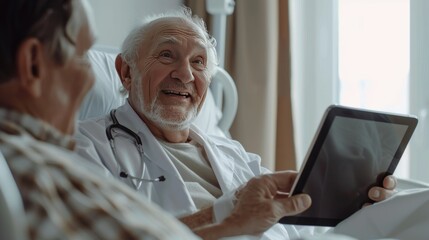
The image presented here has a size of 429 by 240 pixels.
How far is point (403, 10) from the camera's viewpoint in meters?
2.51

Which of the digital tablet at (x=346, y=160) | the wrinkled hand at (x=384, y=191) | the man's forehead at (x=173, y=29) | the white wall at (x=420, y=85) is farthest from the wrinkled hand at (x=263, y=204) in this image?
the white wall at (x=420, y=85)

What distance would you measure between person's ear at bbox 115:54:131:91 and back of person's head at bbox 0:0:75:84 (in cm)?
110

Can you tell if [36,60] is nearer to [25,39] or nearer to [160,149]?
[25,39]

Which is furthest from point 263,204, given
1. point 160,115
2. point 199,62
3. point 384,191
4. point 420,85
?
point 420,85

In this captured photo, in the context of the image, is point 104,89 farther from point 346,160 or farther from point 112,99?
point 346,160

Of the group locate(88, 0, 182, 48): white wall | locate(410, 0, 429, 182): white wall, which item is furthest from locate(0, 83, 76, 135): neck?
locate(410, 0, 429, 182): white wall

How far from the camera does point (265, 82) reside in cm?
267

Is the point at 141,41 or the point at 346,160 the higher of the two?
the point at 141,41

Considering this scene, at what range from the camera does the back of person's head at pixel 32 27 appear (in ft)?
2.04

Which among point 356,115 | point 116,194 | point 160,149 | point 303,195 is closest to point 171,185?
point 160,149

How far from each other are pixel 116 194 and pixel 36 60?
0.15 m

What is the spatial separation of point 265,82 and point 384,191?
1.26 metres

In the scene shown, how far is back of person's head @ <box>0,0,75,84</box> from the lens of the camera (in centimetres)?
62

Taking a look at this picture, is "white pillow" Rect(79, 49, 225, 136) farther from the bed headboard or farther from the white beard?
the white beard
